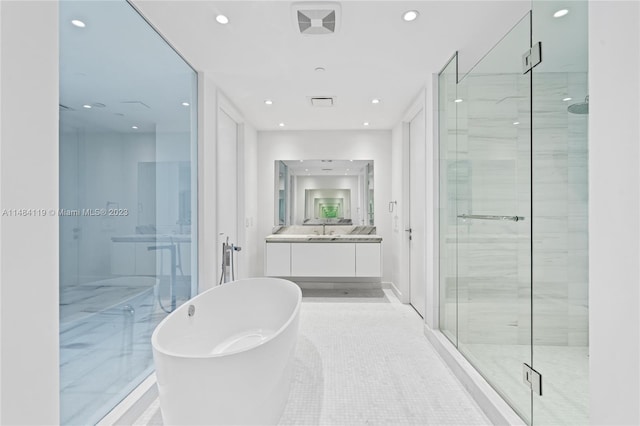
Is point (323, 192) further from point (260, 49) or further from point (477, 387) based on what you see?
point (477, 387)

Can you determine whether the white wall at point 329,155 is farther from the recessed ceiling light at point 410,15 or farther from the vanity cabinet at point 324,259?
the recessed ceiling light at point 410,15

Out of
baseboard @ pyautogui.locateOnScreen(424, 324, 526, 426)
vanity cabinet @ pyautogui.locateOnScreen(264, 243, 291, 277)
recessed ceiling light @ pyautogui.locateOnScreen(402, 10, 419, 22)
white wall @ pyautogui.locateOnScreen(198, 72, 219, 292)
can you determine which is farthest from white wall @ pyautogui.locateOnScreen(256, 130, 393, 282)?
recessed ceiling light @ pyautogui.locateOnScreen(402, 10, 419, 22)

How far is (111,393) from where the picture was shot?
1.56m

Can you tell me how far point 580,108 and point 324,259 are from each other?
2.96 m

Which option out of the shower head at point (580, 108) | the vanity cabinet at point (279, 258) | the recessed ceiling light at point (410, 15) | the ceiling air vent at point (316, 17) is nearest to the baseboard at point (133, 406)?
the vanity cabinet at point (279, 258)

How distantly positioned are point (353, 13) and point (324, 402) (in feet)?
7.24

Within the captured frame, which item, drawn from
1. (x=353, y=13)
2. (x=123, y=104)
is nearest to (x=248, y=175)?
(x=123, y=104)

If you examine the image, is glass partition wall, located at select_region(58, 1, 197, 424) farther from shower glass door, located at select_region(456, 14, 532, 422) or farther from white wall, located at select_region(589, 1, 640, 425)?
shower glass door, located at select_region(456, 14, 532, 422)

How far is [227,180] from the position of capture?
3.29 metres

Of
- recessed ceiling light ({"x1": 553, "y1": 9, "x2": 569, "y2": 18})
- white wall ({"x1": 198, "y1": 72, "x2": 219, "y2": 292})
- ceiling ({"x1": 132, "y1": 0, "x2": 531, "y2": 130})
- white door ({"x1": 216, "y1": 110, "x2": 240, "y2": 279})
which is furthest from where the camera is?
white door ({"x1": 216, "y1": 110, "x2": 240, "y2": 279})

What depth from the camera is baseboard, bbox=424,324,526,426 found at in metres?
1.52

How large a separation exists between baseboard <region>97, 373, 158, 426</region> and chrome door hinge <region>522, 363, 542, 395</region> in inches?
77.4

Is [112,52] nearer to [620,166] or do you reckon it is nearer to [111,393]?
[111,393]

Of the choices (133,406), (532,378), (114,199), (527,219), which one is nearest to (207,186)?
(114,199)
